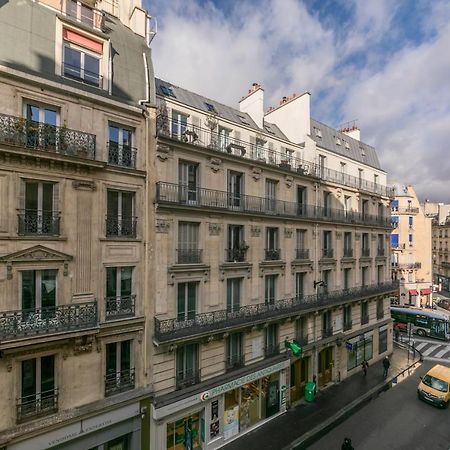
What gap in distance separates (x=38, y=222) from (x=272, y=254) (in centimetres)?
1208

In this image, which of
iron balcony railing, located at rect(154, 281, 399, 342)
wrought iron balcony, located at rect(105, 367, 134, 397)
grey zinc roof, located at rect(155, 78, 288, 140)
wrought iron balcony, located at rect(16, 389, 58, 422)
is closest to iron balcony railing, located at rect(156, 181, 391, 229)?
grey zinc roof, located at rect(155, 78, 288, 140)

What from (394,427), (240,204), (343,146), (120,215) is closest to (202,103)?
(240,204)

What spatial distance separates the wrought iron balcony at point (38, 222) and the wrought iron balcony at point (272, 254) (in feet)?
35.8

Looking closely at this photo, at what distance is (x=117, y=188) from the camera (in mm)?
12516

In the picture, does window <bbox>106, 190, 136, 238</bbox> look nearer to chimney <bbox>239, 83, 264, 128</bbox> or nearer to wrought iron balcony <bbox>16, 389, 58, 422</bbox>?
wrought iron balcony <bbox>16, 389, 58, 422</bbox>

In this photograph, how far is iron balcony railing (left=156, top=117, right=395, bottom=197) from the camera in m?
14.7

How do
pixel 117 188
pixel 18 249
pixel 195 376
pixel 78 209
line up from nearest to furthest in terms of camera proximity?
pixel 18 249
pixel 78 209
pixel 117 188
pixel 195 376

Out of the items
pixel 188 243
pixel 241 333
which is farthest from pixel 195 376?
pixel 188 243

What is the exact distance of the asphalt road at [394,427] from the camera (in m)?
15.1

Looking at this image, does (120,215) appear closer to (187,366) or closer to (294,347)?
(187,366)

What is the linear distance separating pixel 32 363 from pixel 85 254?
411 centimetres

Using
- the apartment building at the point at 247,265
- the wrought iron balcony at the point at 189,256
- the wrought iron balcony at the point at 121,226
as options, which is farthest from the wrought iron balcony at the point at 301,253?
the wrought iron balcony at the point at 121,226

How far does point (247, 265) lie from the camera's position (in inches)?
652

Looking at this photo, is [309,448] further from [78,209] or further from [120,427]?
[78,209]
